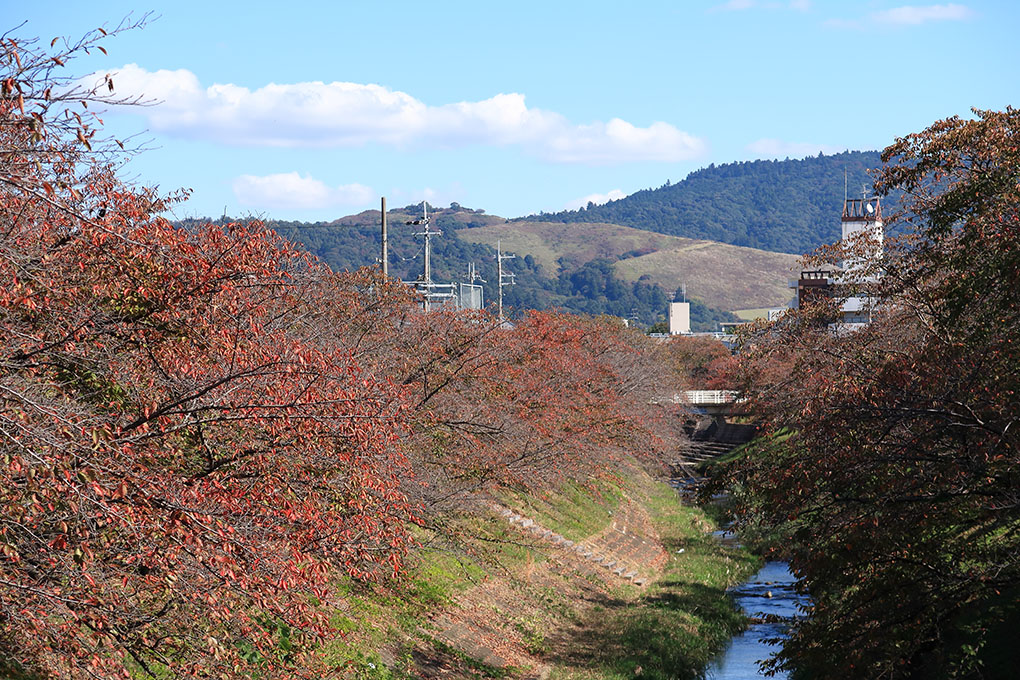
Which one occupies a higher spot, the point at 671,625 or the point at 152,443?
the point at 152,443

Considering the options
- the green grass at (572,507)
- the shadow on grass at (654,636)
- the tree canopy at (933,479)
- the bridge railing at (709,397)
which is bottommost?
the bridge railing at (709,397)

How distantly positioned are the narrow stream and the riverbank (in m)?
0.45

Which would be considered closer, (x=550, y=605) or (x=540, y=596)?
(x=550, y=605)

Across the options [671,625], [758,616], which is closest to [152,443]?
[671,625]

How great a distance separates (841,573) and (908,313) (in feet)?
41.2

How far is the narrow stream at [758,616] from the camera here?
88.3 feet

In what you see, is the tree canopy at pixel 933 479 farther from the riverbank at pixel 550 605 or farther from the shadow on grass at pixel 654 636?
the shadow on grass at pixel 654 636

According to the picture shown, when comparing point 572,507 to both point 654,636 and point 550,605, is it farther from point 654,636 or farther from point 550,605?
point 654,636

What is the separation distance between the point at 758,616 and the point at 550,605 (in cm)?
709

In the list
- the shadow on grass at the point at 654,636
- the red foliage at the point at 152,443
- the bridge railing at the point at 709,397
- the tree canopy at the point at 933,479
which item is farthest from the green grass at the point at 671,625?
the bridge railing at the point at 709,397

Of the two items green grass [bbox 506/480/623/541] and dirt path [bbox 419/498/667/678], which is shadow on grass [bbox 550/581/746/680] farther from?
green grass [bbox 506/480/623/541]

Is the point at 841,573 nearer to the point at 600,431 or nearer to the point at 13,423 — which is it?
the point at 13,423

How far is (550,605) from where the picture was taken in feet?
93.0

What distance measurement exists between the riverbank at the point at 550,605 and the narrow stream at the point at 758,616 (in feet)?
1.49
